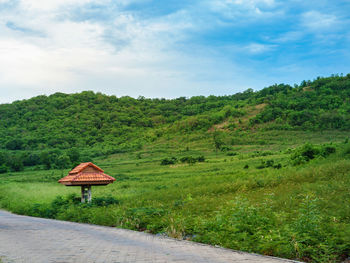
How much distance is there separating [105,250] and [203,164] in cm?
4477

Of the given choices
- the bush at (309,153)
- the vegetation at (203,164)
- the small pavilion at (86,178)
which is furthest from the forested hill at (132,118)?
the small pavilion at (86,178)

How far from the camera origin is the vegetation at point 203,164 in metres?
10.8

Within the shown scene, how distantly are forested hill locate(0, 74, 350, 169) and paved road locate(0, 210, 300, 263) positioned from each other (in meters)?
62.6

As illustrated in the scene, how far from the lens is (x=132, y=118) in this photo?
117 metres

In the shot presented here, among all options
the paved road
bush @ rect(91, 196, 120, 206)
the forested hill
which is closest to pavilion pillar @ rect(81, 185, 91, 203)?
bush @ rect(91, 196, 120, 206)

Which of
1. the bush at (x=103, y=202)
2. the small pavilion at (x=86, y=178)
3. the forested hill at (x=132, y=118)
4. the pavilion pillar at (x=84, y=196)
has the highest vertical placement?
the forested hill at (x=132, y=118)

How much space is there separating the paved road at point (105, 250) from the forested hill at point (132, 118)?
62558 millimetres

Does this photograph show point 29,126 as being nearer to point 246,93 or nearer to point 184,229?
point 246,93

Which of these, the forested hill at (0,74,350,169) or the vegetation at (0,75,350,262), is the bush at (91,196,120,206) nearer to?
the vegetation at (0,75,350,262)

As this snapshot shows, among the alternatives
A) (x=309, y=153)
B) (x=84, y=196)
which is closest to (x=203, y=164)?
(x=309, y=153)

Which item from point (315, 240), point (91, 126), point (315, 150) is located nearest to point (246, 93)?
point (91, 126)

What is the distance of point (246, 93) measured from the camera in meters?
134

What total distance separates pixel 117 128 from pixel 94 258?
4005 inches

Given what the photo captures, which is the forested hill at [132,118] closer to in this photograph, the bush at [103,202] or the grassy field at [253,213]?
the grassy field at [253,213]
